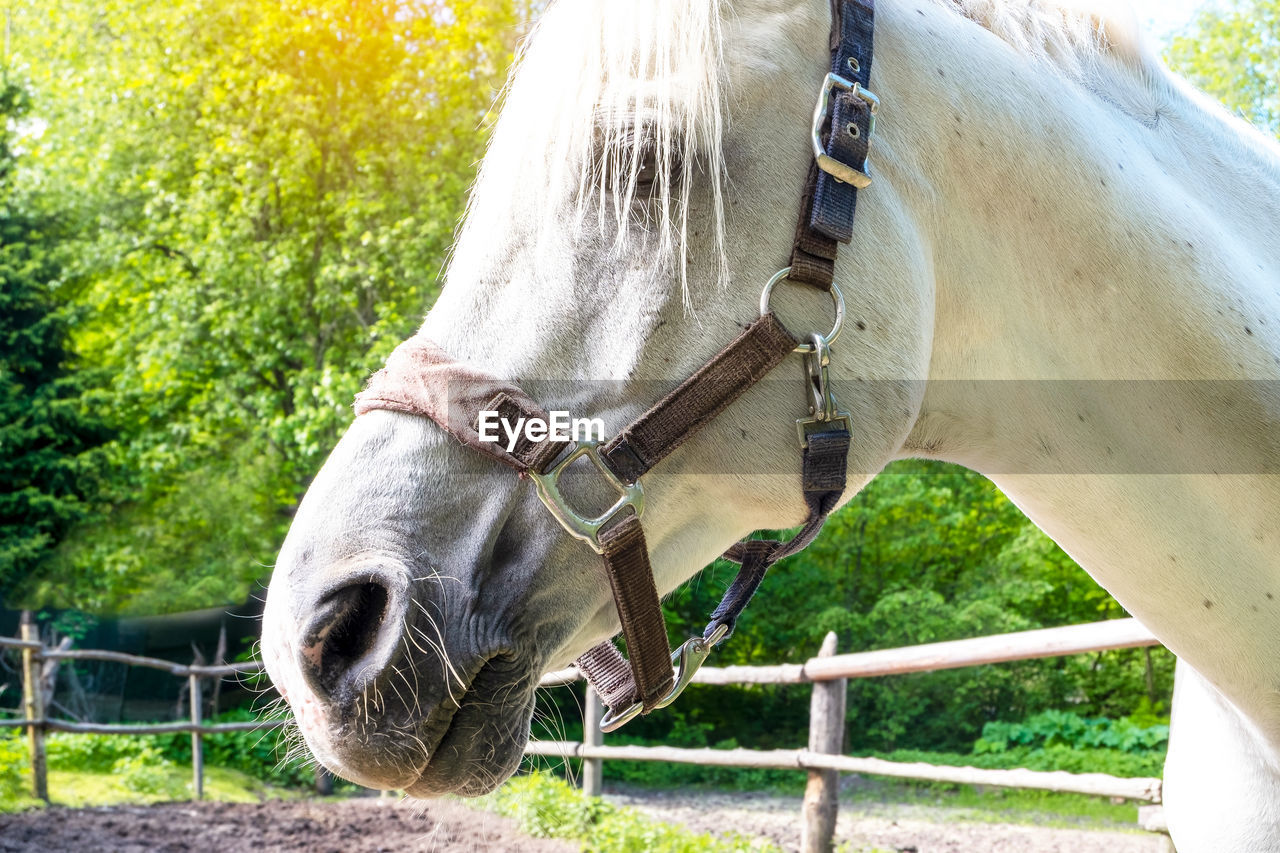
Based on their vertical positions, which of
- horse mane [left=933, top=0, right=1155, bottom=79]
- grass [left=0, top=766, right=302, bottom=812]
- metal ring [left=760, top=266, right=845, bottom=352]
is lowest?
grass [left=0, top=766, right=302, bottom=812]

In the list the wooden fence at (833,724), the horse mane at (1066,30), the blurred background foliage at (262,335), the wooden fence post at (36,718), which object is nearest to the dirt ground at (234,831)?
the wooden fence post at (36,718)

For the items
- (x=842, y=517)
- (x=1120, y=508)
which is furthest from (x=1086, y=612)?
(x=1120, y=508)

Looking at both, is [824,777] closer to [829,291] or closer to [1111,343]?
[1111,343]

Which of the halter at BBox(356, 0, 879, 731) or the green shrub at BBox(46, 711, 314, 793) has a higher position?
the halter at BBox(356, 0, 879, 731)

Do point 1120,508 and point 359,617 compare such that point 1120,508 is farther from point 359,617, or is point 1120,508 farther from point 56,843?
point 56,843

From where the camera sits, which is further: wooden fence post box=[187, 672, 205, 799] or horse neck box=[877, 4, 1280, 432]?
wooden fence post box=[187, 672, 205, 799]

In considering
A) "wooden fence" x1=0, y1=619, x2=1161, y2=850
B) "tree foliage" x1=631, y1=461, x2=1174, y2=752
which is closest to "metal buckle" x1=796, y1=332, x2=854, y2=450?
"wooden fence" x1=0, y1=619, x2=1161, y2=850

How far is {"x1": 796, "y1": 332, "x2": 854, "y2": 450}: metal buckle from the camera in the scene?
3.93ft

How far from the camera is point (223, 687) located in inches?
521

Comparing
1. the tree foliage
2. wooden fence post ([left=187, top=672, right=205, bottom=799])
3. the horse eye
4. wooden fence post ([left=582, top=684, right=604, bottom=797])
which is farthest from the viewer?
the tree foliage

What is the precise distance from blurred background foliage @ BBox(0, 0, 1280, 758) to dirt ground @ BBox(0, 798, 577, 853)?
4232 mm

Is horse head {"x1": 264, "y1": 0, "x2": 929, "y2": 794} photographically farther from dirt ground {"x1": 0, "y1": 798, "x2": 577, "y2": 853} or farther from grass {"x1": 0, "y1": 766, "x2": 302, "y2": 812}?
grass {"x1": 0, "y1": 766, "x2": 302, "y2": 812}

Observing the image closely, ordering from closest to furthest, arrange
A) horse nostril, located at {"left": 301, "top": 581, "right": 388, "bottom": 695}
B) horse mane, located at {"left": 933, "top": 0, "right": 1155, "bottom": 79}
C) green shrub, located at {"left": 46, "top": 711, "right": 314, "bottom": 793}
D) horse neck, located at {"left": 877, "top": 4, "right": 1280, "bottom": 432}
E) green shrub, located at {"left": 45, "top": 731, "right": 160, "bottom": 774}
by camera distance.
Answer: horse nostril, located at {"left": 301, "top": 581, "right": 388, "bottom": 695} < horse neck, located at {"left": 877, "top": 4, "right": 1280, "bottom": 432} < horse mane, located at {"left": 933, "top": 0, "right": 1155, "bottom": 79} < green shrub, located at {"left": 46, "top": 711, "right": 314, "bottom": 793} < green shrub, located at {"left": 45, "top": 731, "right": 160, "bottom": 774}

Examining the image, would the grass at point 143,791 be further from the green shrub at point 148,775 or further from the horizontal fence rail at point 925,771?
the horizontal fence rail at point 925,771
